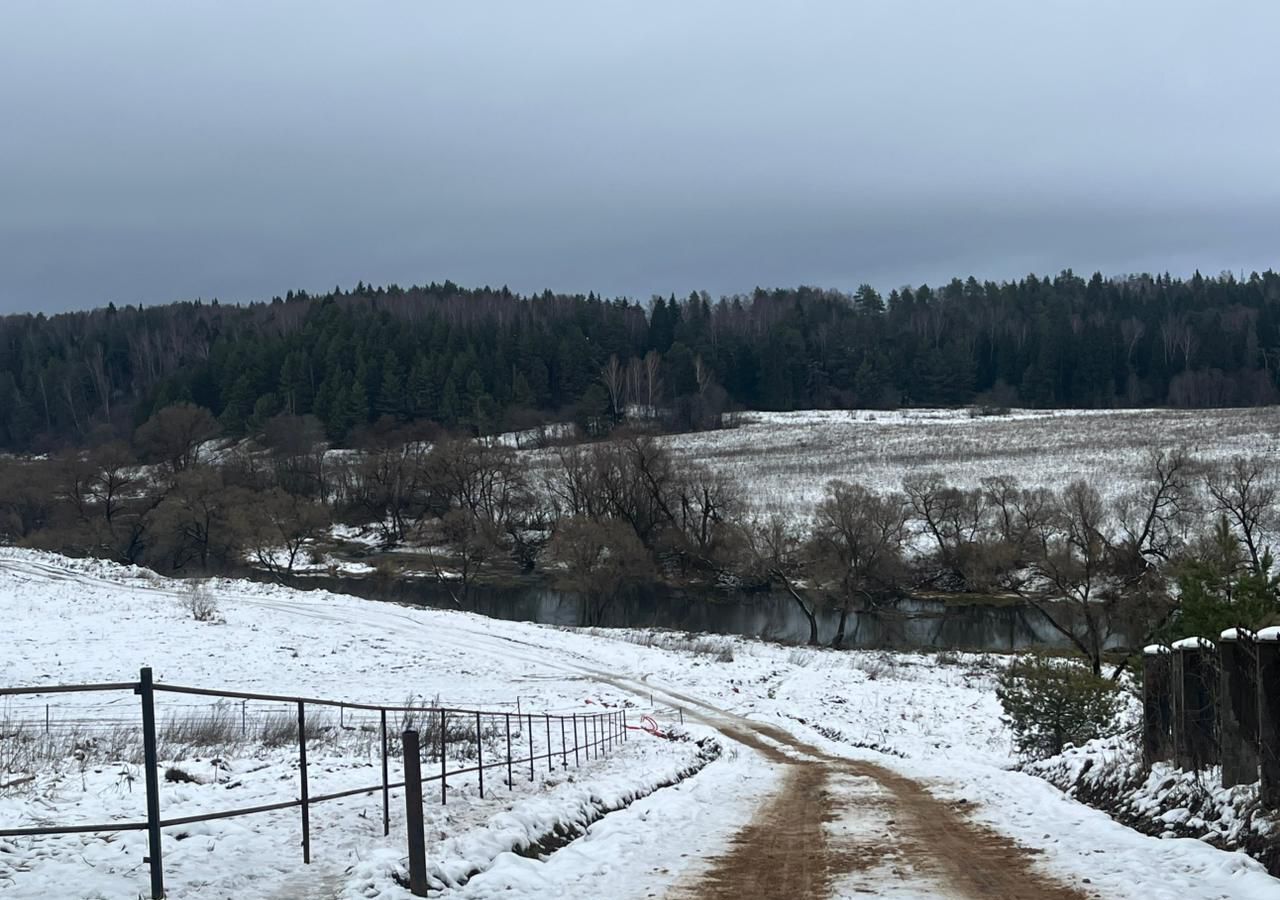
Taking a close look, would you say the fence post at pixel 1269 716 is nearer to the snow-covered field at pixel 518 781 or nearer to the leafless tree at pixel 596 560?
the snow-covered field at pixel 518 781

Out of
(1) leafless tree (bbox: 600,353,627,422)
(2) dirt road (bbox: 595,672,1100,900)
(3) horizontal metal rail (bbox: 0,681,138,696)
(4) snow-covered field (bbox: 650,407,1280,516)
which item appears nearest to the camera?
(3) horizontal metal rail (bbox: 0,681,138,696)

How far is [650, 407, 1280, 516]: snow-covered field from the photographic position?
289 feet

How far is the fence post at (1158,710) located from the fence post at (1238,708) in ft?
6.26

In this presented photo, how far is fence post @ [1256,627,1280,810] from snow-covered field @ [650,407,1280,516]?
2842 inches

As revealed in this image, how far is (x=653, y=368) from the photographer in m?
148

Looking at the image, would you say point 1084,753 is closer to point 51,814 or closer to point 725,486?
point 51,814

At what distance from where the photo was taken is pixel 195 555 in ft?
287

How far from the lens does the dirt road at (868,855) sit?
9078mm

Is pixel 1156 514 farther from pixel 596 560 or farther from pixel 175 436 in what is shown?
pixel 175 436

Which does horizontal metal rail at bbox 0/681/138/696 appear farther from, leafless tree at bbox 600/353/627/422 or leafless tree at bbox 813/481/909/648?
leafless tree at bbox 600/353/627/422

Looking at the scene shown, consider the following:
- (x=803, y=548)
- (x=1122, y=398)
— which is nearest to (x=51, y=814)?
(x=803, y=548)

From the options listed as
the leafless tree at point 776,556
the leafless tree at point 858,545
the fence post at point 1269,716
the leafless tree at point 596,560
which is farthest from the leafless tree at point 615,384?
the fence post at point 1269,716

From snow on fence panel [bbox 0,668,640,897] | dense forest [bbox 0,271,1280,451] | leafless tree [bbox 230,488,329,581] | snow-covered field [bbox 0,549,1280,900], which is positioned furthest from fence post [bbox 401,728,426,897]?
dense forest [bbox 0,271,1280,451]

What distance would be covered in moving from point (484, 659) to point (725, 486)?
127 ft
